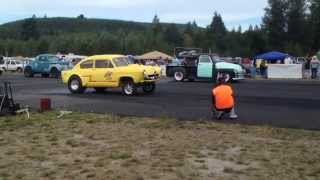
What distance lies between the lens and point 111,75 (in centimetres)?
2553

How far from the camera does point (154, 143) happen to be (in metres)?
Result: 12.3

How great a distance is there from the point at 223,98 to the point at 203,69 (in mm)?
18578

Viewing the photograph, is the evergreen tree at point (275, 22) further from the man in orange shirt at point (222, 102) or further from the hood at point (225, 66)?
the man in orange shirt at point (222, 102)

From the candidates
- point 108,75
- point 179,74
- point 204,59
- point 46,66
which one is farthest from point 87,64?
point 46,66

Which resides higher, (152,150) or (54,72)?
(54,72)

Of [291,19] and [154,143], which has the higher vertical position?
[291,19]

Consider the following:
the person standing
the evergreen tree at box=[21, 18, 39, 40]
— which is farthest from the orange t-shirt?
the evergreen tree at box=[21, 18, 39, 40]

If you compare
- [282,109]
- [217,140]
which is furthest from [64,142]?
[282,109]

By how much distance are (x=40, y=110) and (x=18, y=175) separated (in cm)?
907

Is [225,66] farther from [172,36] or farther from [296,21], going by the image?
[172,36]

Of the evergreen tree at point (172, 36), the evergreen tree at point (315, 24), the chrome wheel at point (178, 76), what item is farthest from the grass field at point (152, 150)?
the evergreen tree at point (172, 36)

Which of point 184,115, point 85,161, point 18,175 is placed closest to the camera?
point 18,175

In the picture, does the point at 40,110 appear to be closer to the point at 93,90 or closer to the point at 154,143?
the point at 154,143

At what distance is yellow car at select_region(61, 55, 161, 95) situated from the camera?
25.0 meters
